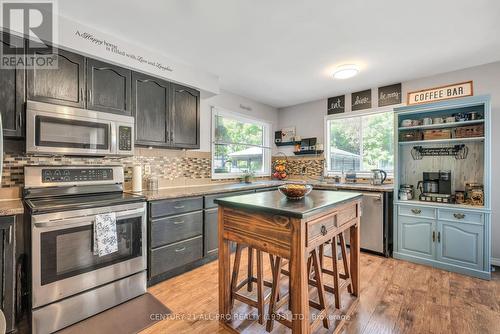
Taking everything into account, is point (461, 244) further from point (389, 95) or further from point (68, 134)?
point (68, 134)

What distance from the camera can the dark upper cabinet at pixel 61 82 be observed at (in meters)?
1.89

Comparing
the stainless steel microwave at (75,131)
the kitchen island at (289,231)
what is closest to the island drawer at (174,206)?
the stainless steel microwave at (75,131)

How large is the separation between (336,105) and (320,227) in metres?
3.21

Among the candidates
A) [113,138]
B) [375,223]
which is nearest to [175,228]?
[113,138]

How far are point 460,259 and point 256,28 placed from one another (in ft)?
10.8

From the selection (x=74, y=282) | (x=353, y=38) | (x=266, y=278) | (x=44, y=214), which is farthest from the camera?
(x=266, y=278)

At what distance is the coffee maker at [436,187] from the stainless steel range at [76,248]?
333cm

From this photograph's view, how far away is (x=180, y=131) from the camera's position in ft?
9.58

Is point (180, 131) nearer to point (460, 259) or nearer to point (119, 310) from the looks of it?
point (119, 310)

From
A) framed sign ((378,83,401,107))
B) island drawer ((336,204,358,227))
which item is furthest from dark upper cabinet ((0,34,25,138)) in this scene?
framed sign ((378,83,401,107))

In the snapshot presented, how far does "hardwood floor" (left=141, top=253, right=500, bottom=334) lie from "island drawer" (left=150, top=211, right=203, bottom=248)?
17.1 inches

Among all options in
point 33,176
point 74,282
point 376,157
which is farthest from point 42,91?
point 376,157

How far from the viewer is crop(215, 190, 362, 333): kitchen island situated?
1341mm

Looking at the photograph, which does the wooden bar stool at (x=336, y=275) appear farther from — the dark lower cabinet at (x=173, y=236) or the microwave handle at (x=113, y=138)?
the microwave handle at (x=113, y=138)
